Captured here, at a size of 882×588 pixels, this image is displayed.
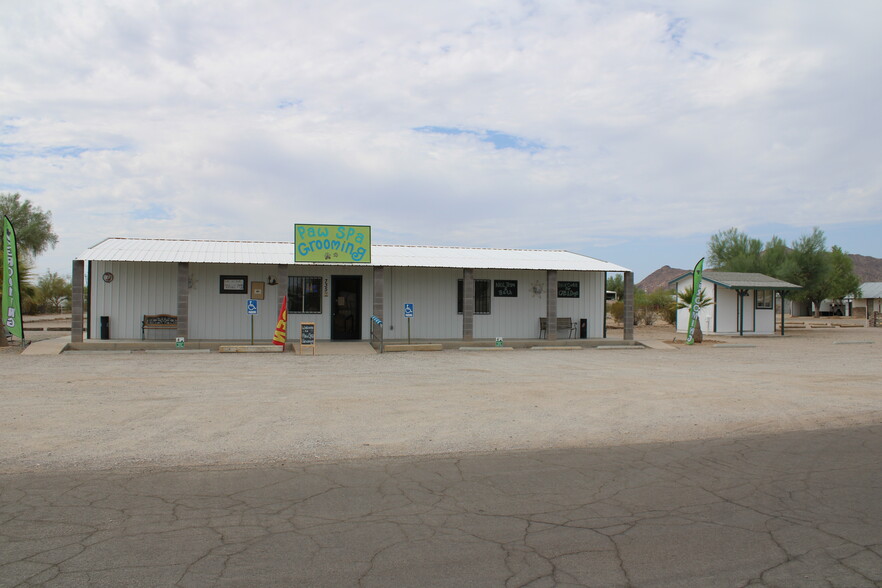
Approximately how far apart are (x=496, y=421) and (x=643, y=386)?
4.66m

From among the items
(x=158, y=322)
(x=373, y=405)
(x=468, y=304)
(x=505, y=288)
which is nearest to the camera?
(x=373, y=405)

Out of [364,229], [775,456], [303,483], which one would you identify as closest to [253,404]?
[303,483]

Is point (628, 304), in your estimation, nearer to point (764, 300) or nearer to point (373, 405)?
point (764, 300)

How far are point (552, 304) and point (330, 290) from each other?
761cm

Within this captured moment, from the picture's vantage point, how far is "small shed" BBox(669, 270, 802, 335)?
1203 inches

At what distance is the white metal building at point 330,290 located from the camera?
67.0 feet

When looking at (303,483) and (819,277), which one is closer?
(303,483)

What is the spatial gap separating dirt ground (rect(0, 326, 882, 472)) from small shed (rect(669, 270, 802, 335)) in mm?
13861

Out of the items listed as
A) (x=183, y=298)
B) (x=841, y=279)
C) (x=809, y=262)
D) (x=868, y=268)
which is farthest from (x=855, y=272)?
(x=183, y=298)

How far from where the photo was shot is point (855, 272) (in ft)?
422

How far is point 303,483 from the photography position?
5.89 meters

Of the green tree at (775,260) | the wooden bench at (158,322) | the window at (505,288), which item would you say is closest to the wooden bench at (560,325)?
the window at (505,288)

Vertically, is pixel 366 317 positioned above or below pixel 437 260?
below

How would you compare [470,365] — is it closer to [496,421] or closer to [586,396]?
[586,396]
